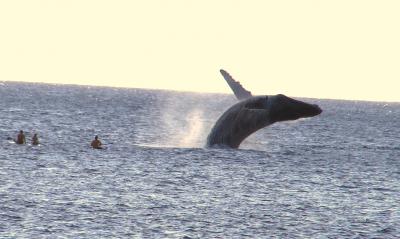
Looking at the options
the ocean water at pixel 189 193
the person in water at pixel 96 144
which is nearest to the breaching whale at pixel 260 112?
the ocean water at pixel 189 193

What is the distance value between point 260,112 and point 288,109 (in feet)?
6.25

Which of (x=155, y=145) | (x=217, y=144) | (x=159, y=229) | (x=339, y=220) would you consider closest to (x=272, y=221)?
(x=339, y=220)

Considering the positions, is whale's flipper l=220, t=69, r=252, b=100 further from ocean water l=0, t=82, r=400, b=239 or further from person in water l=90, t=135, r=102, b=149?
person in water l=90, t=135, r=102, b=149

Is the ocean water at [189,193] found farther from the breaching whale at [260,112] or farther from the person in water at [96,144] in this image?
the breaching whale at [260,112]

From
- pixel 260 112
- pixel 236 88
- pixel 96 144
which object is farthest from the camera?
pixel 96 144

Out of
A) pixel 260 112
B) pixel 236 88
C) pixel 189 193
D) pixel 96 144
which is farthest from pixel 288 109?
pixel 96 144

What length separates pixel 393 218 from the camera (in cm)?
4397

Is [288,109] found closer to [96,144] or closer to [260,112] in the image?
[260,112]

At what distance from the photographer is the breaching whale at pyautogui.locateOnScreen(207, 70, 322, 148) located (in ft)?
169

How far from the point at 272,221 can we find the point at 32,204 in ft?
36.1

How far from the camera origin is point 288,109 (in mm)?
51688

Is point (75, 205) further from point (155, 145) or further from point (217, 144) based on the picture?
point (155, 145)

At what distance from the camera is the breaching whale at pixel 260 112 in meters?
51.4

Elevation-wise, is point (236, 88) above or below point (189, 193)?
above
